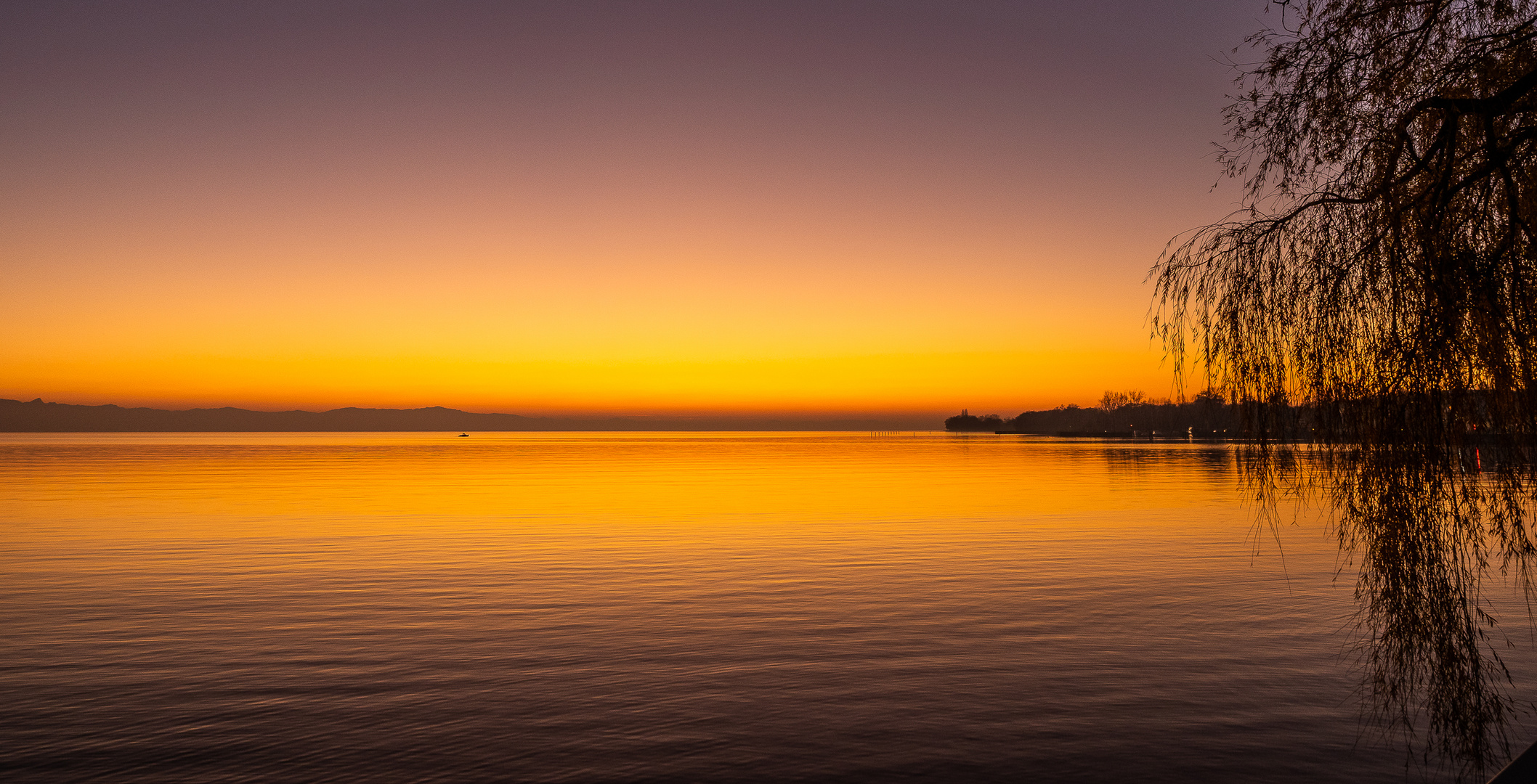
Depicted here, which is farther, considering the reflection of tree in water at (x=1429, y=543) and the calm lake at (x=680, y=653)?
the calm lake at (x=680, y=653)

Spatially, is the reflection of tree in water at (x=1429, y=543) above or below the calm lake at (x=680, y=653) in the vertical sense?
above

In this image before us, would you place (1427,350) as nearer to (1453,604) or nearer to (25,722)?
(1453,604)

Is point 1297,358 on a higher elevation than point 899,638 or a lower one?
higher

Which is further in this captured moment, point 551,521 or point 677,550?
point 551,521

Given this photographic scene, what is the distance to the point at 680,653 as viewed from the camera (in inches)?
528

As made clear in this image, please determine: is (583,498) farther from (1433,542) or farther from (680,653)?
(1433,542)

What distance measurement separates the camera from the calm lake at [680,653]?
9.18 m

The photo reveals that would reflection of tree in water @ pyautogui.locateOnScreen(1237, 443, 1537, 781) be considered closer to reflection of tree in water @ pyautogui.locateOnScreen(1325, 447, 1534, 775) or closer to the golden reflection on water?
reflection of tree in water @ pyautogui.locateOnScreen(1325, 447, 1534, 775)

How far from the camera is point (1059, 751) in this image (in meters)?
9.30

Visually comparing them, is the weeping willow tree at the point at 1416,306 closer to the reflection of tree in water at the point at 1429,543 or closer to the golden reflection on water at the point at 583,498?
the reflection of tree in water at the point at 1429,543

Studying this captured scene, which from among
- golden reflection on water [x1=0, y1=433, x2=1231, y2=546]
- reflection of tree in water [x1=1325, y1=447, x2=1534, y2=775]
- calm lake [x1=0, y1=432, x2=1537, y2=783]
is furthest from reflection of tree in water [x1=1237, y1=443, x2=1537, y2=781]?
golden reflection on water [x1=0, y1=433, x2=1231, y2=546]

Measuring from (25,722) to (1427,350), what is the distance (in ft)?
46.4

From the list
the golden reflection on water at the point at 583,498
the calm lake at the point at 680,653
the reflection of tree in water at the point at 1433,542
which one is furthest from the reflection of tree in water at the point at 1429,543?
the golden reflection on water at the point at 583,498

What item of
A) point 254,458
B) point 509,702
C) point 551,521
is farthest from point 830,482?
point 254,458
